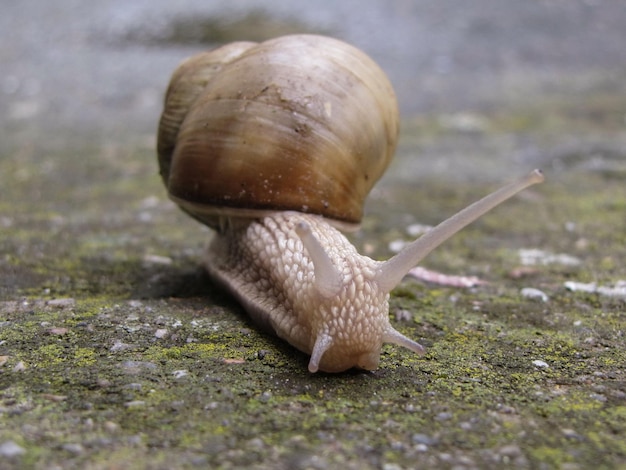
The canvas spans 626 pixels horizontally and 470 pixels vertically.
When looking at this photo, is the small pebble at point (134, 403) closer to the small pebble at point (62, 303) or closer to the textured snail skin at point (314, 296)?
the textured snail skin at point (314, 296)

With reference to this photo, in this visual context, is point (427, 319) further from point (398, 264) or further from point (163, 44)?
point (163, 44)

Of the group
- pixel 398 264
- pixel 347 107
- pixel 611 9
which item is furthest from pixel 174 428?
pixel 611 9

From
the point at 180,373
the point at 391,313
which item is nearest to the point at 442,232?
the point at 391,313

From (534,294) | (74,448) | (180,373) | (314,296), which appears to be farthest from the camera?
(534,294)

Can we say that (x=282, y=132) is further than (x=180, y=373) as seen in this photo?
Yes

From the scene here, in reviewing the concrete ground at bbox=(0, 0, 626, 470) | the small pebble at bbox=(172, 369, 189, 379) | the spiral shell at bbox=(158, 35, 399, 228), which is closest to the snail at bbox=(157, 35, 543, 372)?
the spiral shell at bbox=(158, 35, 399, 228)

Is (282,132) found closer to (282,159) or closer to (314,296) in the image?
(282,159)

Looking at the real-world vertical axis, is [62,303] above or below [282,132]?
below

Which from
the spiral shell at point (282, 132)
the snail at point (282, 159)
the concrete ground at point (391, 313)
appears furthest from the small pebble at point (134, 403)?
the spiral shell at point (282, 132)
